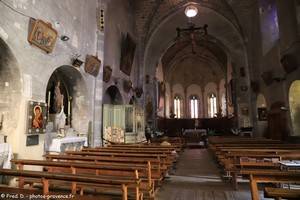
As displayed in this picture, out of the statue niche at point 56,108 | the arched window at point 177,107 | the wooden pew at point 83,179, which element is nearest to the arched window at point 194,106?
the arched window at point 177,107

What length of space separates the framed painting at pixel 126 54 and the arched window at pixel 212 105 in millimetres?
15779

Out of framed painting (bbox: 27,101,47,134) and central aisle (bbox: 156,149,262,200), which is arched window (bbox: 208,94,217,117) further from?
framed painting (bbox: 27,101,47,134)

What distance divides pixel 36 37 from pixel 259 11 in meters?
12.8

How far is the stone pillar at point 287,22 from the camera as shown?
8.90 m

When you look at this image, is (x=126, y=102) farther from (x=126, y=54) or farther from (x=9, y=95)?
(x=9, y=95)

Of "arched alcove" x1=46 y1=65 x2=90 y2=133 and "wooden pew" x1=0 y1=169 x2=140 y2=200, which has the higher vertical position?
"arched alcove" x1=46 y1=65 x2=90 y2=133

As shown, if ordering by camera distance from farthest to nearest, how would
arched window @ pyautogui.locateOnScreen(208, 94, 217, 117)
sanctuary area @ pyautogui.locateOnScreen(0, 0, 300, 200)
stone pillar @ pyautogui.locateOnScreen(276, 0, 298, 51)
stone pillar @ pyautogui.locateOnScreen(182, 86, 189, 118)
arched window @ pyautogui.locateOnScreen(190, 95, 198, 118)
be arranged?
arched window @ pyautogui.locateOnScreen(190, 95, 198, 118)
stone pillar @ pyautogui.locateOnScreen(182, 86, 189, 118)
arched window @ pyautogui.locateOnScreen(208, 94, 217, 117)
stone pillar @ pyautogui.locateOnScreen(276, 0, 298, 51)
sanctuary area @ pyautogui.locateOnScreen(0, 0, 300, 200)

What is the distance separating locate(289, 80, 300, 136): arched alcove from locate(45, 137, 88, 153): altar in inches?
347

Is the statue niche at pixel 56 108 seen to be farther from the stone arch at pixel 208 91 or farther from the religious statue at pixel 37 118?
the stone arch at pixel 208 91

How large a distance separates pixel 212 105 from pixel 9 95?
24752 mm

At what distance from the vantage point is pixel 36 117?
20.5ft

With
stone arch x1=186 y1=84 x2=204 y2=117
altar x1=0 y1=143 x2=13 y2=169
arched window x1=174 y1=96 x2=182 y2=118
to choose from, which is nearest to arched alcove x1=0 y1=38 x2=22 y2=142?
altar x1=0 y1=143 x2=13 y2=169

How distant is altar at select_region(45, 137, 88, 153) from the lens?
273 inches

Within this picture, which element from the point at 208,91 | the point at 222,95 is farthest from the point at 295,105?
the point at 208,91
